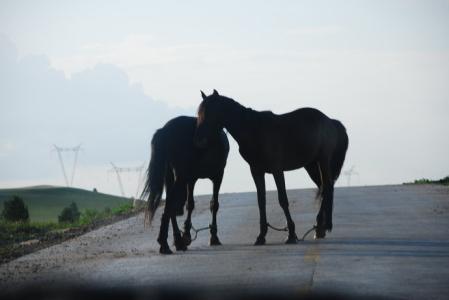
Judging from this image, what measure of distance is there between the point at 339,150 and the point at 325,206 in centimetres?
146

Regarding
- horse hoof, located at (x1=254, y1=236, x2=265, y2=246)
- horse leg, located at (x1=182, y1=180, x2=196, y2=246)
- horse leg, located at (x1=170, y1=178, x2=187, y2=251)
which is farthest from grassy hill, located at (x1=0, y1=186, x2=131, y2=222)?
horse hoof, located at (x1=254, y1=236, x2=265, y2=246)

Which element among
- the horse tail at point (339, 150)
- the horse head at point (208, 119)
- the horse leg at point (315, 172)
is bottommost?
the horse leg at point (315, 172)

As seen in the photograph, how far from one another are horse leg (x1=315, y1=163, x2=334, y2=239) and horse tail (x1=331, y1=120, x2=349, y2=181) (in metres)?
0.63

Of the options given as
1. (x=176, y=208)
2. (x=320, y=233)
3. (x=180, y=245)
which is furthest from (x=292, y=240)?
(x=176, y=208)

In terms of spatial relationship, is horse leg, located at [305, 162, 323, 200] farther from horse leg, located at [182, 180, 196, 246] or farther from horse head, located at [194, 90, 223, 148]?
horse head, located at [194, 90, 223, 148]

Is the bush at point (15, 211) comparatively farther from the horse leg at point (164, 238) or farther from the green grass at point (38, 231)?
the horse leg at point (164, 238)

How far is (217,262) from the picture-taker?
619 inches

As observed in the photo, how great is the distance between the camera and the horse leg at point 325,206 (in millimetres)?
19328

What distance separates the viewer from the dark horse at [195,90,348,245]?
18.3 m

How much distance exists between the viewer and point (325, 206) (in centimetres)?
1970

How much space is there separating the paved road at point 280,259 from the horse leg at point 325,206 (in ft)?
0.93

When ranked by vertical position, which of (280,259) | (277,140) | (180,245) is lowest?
(280,259)

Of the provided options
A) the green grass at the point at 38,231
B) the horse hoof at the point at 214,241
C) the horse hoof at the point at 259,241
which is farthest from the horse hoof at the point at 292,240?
the green grass at the point at 38,231

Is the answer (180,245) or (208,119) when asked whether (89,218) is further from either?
(208,119)
